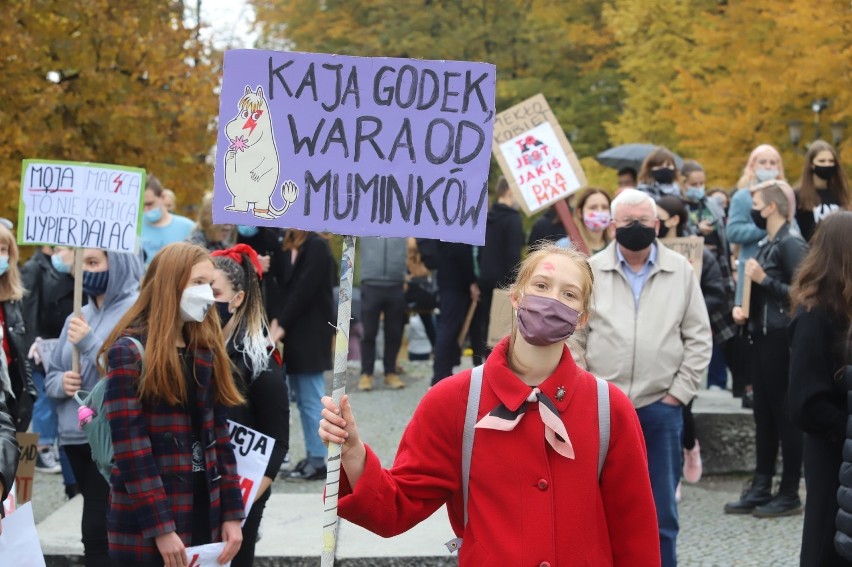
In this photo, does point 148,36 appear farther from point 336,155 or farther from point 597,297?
point 336,155

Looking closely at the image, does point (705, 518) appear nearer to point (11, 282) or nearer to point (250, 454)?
point (250, 454)

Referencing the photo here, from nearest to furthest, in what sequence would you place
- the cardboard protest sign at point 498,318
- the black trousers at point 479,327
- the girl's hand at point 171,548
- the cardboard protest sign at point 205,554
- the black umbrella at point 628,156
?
the girl's hand at point 171,548 → the cardboard protest sign at point 205,554 → the cardboard protest sign at point 498,318 → the black trousers at point 479,327 → the black umbrella at point 628,156

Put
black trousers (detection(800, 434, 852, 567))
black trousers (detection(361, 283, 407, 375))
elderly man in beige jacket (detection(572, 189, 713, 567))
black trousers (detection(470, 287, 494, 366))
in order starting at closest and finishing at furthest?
black trousers (detection(800, 434, 852, 567)) → elderly man in beige jacket (detection(572, 189, 713, 567)) → black trousers (detection(470, 287, 494, 366)) → black trousers (detection(361, 283, 407, 375))

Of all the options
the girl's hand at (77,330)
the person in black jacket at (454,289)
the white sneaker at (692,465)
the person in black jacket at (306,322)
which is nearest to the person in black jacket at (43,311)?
the person in black jacket at (306,322)

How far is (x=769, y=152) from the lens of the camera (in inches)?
381

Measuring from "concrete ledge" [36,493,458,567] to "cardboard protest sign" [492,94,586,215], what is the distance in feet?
7.84

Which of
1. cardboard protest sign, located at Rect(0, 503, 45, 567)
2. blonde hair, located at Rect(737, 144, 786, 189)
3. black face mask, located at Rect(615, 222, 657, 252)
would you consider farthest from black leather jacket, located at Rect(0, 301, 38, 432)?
blonde hair, located at Rect(737, 144, 786, 189)

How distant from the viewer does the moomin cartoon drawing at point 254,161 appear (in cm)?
403

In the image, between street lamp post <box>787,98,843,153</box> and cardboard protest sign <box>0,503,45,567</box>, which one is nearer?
cardboard protest sign <box>0,503,45,567</box>

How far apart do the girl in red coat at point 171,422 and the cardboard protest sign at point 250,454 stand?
0.26m

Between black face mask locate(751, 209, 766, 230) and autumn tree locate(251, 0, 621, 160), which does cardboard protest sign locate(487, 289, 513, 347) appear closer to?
black face mask locate(751, 209, 766, 230)

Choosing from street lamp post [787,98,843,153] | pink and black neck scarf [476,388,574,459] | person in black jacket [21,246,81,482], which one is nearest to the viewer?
pink and black neck scarf [476,388,574,459]

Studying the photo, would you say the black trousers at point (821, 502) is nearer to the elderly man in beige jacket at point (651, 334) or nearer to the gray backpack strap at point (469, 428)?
the elderly man in beige jacket at point (651, 334)

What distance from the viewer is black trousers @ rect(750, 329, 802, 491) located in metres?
8.07
